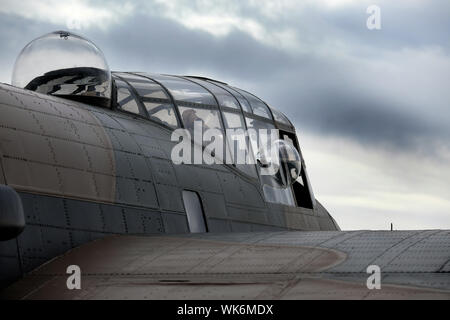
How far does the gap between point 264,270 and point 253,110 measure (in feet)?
32.3

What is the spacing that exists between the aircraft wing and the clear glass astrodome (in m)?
4.58

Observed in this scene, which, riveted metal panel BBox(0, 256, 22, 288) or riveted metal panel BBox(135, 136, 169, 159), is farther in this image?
riveted metal panel BBox(135, 136, 169, 159)

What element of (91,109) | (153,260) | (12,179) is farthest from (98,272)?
(91,109)

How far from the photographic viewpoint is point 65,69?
18.0 m

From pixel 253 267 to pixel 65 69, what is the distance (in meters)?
7.82

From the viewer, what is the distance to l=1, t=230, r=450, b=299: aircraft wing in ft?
34.6

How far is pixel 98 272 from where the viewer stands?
12.1m

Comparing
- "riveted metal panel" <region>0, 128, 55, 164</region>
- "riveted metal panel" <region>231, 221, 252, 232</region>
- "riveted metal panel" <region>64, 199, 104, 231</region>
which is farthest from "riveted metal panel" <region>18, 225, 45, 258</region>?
"riveted metal panel" <region>231, 221, 252, 232</region>

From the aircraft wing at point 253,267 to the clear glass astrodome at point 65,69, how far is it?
4.58m

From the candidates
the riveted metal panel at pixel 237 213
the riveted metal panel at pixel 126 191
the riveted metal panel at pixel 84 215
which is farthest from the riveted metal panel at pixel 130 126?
the riveted metal panel at pixel 84 215

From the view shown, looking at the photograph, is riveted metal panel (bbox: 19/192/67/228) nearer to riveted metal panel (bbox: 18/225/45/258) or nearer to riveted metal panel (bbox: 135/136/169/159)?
riveted metal panel (bbox: 18/225/45/258)

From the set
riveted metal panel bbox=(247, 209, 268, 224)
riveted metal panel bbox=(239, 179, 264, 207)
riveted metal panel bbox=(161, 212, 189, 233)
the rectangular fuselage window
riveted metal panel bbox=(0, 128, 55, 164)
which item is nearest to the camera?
riveted metal panel bbox=(0, 128, 55, 164)

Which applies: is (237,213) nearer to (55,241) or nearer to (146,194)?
(146,194)
